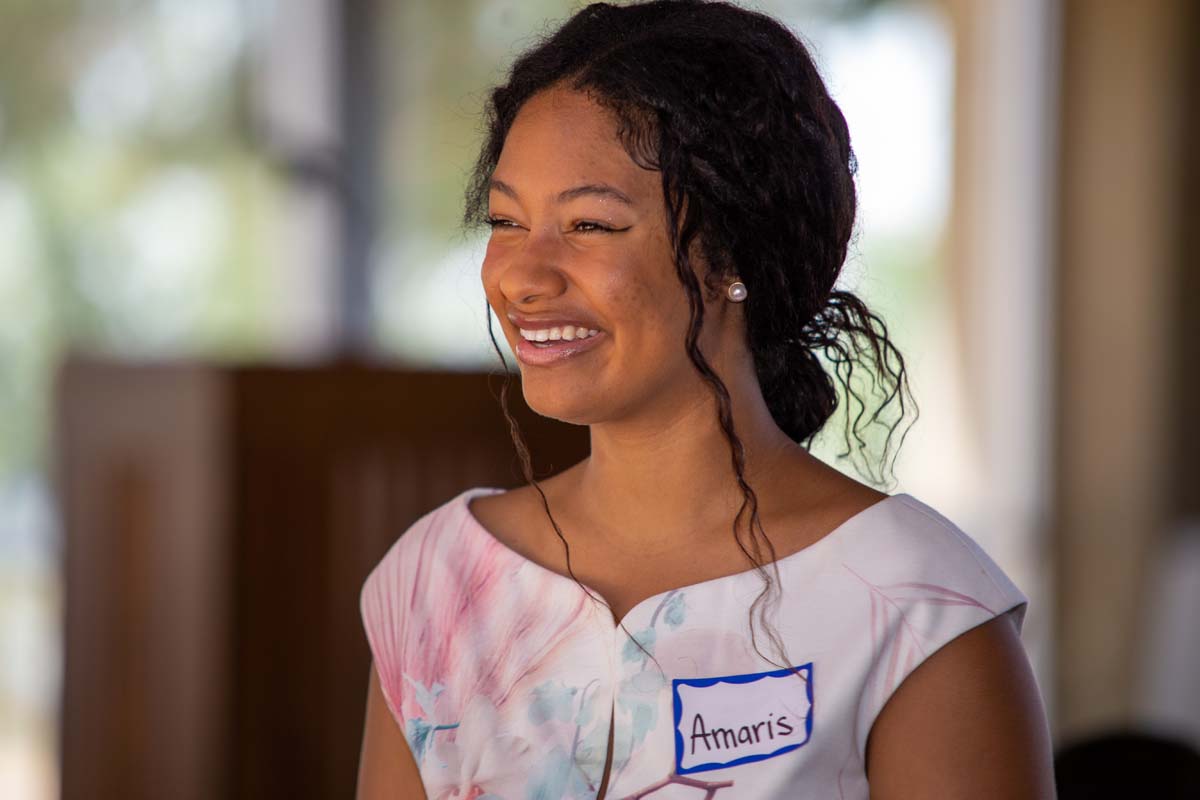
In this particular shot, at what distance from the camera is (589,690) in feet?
4.05

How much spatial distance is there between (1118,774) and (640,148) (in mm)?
851

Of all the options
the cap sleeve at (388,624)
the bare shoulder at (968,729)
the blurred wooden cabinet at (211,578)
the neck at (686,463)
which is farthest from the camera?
the blurred wooden cabinet at (211,578)

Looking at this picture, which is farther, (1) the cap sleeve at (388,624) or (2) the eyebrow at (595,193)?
(1) the cap sleeve at (388,624)

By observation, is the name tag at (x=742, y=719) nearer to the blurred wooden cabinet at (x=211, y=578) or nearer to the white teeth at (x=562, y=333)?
the white teeth at (x=562, y=333)

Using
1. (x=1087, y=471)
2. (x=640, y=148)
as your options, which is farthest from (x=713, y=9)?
(x=1087, y=471)

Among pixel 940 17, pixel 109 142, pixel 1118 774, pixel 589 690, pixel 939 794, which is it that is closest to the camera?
pixel 939 794

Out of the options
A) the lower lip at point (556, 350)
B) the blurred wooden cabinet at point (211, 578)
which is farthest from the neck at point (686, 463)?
the blurred wooden cabinet at point (211, 578)

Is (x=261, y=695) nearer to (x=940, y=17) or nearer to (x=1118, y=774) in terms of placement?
(x=1118, y=774)

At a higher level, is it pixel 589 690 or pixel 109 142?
pixel 109 142

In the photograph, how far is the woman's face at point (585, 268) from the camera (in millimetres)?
1146

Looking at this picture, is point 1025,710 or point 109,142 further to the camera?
point 109,142

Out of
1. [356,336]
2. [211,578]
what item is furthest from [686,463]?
[356,336]

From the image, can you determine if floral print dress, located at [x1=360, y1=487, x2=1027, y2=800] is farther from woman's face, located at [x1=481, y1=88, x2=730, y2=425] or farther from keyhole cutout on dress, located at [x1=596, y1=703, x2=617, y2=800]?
woman's face, located at [x1=481, y1=88, x2=730, y2=425]

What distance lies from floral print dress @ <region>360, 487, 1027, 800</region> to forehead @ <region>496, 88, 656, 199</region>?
0.36 meters
